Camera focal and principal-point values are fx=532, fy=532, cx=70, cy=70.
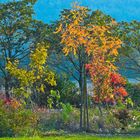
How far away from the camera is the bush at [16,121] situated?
17.8 metres

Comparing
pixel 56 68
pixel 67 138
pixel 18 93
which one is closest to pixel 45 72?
pixel 18 93

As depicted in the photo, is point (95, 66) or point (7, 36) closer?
point (95, 66)

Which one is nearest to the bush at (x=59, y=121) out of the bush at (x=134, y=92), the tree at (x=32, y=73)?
the tree at (x=32, y=73)

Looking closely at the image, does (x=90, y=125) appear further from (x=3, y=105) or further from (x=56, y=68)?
(x=56, y=68)

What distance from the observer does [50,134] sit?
18.3 meters

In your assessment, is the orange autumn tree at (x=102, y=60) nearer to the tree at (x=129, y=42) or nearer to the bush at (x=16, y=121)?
the bush at (x=16, y=121)

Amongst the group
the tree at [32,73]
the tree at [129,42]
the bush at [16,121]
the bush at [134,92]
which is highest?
the tree at [129,42]

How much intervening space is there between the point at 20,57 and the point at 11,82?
4.92 meters

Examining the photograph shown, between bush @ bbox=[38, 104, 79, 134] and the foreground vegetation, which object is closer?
the foreground vegetation

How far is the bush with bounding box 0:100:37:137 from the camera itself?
17797mm

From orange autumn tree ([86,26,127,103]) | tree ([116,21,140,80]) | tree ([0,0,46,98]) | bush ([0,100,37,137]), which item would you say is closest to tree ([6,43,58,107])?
orange autumn tree ([86,26,127,103])

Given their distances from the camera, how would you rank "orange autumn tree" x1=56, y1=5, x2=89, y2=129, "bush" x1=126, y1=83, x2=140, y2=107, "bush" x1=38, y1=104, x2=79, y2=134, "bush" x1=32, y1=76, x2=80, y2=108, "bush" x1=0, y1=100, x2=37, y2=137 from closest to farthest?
"bush" x1=0, y1=100, x2=37, y2=137 → "orange autumn tree" x1=56, y1=5, x2=89, y2=129 → "bush" x1=38, y1=104, x2=79, y2=134 → "bush" x1=32, y1=76, x2=80, y2=108 → "bush" x1=126, y1=83, x2=140, y2=107

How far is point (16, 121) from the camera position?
58.9ft

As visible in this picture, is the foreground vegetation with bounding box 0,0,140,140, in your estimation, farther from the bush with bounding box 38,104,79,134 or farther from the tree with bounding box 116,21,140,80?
the tree with bounding box 116,21,140,80
